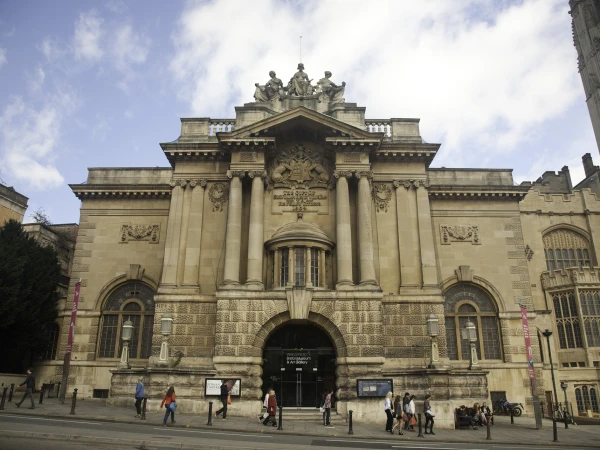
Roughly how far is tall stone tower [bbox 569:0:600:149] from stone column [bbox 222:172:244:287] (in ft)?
167

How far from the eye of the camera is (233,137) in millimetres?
29328

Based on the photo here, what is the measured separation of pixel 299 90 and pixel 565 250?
24.0m

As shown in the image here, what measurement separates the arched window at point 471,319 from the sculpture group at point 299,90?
580 inches

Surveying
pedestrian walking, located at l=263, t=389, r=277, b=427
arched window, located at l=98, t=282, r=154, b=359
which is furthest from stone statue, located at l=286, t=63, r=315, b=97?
pedestrian walking, located at l=263, t=389, r=277, b=427

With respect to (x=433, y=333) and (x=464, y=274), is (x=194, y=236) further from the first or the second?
(x=464, y=274)

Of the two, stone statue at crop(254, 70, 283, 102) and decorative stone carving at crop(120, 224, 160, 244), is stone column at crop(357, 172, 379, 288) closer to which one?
stone statue at crop(254, 70, 283, 102)

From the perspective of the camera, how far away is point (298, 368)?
26875mm

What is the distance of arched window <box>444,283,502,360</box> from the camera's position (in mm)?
31438

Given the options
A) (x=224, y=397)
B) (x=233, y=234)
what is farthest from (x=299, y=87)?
(x=224, y=397)

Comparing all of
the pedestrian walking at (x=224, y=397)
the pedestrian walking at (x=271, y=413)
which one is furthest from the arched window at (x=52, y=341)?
the pedestrian walking at (x=271, y=413)

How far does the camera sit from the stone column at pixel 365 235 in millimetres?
27275

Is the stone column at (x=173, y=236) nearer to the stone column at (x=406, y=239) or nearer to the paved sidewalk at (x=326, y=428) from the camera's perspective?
the paved sidewalk at (x=326, y=428)

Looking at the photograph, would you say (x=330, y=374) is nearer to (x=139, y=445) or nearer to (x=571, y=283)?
(x=139, y=445)

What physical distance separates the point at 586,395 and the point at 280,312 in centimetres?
2309
